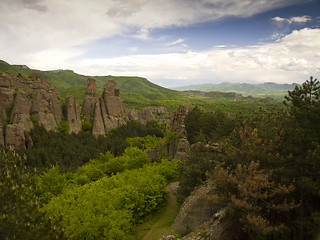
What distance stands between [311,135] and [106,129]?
74.2m

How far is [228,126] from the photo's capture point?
5178 centimetres

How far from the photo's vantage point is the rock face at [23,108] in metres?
59.9

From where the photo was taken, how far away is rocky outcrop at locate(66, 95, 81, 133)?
253 feet

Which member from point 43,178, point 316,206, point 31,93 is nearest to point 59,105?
point 31,93

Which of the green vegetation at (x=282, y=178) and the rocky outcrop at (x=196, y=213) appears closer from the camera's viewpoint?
the green vegetation at (x=282, y=178)

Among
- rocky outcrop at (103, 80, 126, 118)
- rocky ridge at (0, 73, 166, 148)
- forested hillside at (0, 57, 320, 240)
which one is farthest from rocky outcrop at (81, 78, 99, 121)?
forested hillside at (0, 57, 320, 240)

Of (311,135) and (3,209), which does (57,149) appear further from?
(311,135)

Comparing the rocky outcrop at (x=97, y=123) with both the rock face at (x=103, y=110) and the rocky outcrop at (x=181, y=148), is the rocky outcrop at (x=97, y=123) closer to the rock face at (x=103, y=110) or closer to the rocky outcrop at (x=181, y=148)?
the rock face at (x=103, y=110)

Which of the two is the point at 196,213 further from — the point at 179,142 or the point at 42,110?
the point at 42,110

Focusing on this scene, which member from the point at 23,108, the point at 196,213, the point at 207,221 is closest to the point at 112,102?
the point at 23,108

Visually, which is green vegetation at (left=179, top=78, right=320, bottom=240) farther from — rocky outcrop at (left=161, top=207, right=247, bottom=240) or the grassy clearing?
the grassy clearing

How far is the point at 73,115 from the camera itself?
260 feet

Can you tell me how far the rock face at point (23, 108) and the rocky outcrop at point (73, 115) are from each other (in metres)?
3.02

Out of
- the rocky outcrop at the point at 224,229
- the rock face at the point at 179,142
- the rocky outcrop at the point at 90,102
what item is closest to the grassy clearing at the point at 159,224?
the rocky outcrop at the point at 224,229
